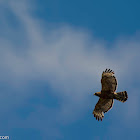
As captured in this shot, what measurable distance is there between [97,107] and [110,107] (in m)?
0.99

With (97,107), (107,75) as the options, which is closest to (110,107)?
(97,107)

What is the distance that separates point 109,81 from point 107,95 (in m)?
1.23

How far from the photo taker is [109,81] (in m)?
29.9

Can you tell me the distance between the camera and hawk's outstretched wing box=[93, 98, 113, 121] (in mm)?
31337

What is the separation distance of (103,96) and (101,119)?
2060 mm

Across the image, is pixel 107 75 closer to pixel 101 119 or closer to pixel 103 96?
pixel 103 96

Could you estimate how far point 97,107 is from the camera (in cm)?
3164

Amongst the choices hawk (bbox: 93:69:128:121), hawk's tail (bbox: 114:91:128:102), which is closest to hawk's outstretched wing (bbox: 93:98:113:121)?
hawk (bbox: 93:69:128:121)

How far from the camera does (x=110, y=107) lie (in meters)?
31.6

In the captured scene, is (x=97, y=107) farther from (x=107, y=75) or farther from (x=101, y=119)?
(x=107, y=75)

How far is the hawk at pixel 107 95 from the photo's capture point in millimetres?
29875

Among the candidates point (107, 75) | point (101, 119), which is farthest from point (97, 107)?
point (107, 75)

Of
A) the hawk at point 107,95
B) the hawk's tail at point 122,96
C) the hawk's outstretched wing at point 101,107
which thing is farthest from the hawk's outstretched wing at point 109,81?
the hawk's outstretched wing at point 101,107

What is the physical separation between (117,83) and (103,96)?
4.87 feet
